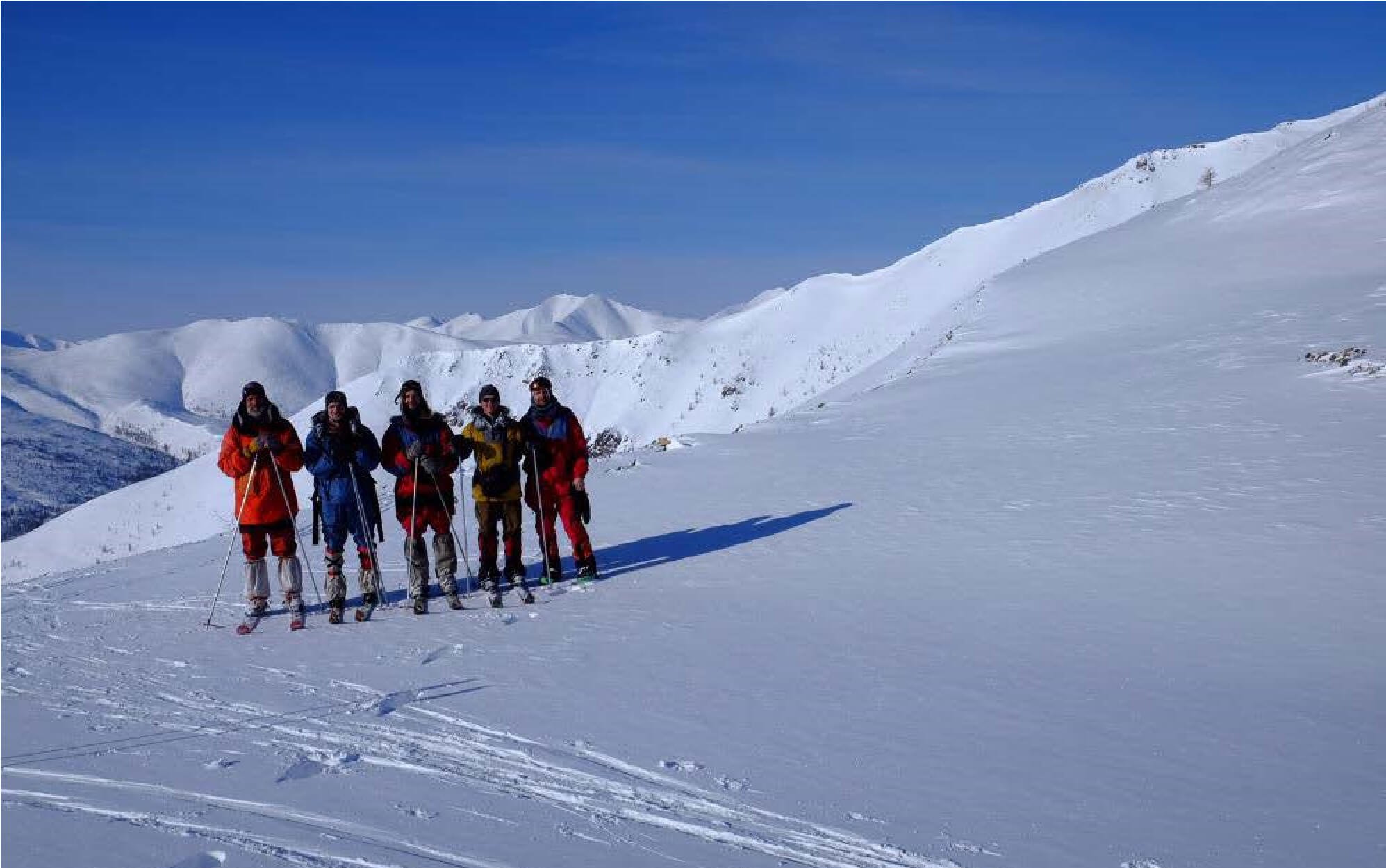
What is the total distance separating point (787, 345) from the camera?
57.3 metres

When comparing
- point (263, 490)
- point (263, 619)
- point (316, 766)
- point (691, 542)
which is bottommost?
point (316, 766)

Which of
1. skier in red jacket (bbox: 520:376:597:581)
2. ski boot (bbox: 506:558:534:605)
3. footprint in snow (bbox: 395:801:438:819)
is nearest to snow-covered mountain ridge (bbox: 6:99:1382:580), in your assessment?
skier in red jacket (bbox: 520:376:597:581)

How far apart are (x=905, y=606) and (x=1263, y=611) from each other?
2.61 metres

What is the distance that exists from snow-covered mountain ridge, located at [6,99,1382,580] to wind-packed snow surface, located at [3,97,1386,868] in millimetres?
32091

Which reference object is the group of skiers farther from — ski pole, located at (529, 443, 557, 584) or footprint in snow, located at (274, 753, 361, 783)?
footprint in snow, located at (274, 753, 361, 783)

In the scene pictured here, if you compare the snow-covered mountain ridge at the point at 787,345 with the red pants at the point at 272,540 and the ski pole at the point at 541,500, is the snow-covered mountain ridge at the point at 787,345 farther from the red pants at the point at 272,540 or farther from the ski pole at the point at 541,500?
the red pants at the point at 272,540

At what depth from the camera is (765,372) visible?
5488 centimetres

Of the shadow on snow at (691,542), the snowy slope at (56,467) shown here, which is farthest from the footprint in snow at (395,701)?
the snowy slope at (56,467)

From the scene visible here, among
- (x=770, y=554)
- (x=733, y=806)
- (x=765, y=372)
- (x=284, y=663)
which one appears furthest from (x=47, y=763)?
(x=765, y=372)

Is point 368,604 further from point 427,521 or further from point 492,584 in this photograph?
point 492,584

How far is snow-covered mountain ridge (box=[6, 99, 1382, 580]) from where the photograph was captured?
4900cm

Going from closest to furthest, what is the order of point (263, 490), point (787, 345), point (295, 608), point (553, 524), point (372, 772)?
1. point (372, 772)
2. point (295, 608)
3. point (263, 490)
4. point (553, 524)
5. point (787, 345)

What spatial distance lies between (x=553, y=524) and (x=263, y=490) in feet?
8.57

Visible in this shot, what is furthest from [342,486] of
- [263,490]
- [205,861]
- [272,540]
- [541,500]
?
[205,861]
